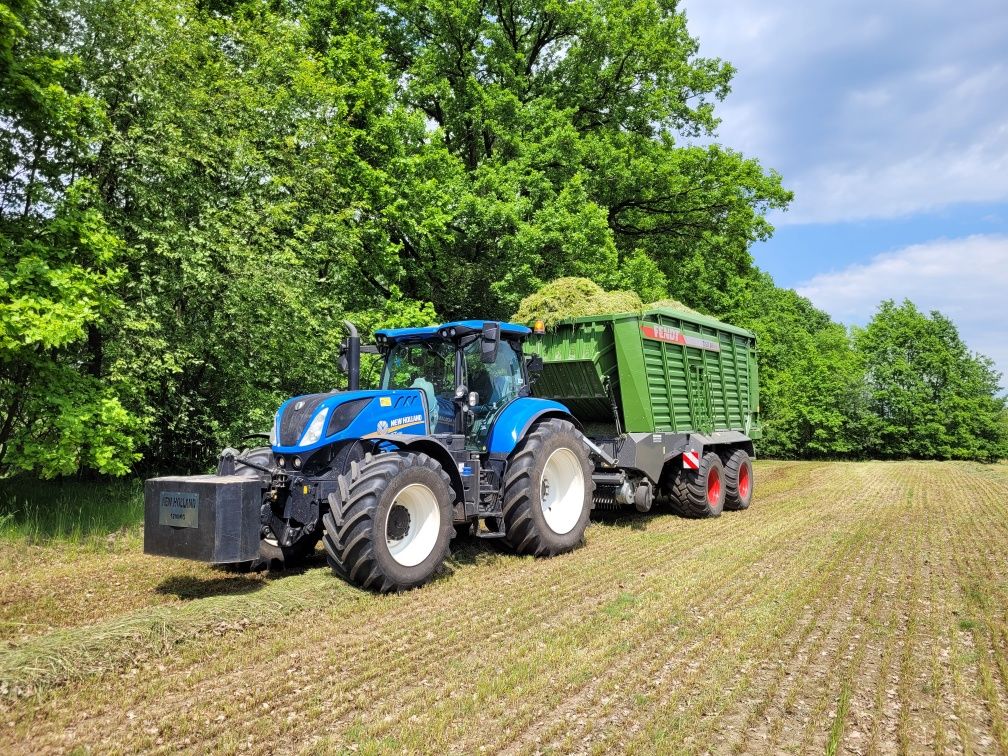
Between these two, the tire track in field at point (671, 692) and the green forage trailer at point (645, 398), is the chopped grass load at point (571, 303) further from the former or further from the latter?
the tire track in field at point (671, 692)

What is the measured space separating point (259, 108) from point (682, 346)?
8.04m

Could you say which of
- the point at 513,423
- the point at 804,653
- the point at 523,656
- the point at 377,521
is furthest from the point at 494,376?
the point at 804,653

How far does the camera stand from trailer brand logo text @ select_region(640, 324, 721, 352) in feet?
30.7

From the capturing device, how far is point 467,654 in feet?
14.6

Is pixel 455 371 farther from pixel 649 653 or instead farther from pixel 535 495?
pixel 649 653

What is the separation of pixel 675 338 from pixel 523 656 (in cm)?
656

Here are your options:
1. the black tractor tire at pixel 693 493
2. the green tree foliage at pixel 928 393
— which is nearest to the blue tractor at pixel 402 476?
the black tractor tire at pixel 693 493

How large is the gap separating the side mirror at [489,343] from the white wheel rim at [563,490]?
156 cm

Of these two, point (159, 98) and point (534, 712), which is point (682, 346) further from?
point (159, 98)

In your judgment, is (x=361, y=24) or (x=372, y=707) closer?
(x=372, y=707)

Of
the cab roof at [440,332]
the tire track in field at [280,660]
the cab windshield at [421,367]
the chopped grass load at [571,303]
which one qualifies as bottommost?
the tire track in field at [280,660]

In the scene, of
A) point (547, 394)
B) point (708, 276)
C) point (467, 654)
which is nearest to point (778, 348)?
point (708, 276)

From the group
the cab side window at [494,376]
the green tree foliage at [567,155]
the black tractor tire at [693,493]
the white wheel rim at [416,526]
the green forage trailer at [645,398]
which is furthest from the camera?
the green tree foliage at [567,155]

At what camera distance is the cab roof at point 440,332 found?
707cm
